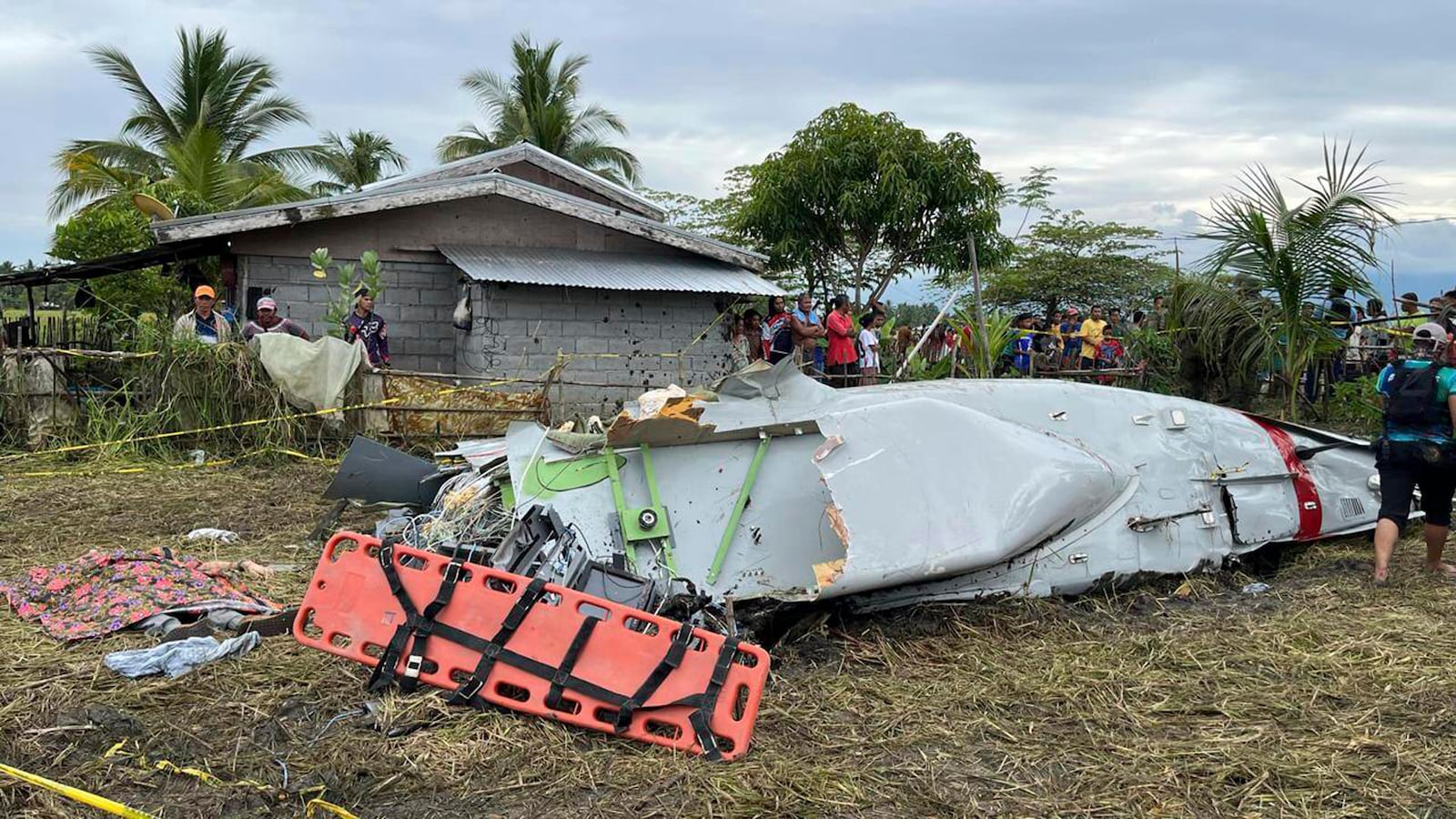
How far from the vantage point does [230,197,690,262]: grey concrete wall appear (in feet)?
45.3

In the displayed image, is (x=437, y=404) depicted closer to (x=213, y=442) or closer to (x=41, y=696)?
(x=213, y=442)

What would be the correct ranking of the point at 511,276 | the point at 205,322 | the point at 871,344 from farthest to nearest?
the point at 871,344 → the point at 511,276 → the point at 205,322

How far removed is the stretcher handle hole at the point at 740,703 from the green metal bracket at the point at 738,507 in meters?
1.36

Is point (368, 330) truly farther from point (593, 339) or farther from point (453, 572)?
point (453, 572)

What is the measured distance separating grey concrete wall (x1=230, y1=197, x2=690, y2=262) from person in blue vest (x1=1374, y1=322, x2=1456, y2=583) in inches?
409

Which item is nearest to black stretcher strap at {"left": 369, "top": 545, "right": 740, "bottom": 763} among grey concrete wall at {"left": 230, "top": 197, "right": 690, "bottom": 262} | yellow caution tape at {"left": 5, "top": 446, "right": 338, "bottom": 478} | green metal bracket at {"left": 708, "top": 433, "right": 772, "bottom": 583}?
green metal bracket at {"left": 708, "top": 433, "right": 772, "bottom": 583}

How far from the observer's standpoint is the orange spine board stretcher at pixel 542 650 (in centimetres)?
411

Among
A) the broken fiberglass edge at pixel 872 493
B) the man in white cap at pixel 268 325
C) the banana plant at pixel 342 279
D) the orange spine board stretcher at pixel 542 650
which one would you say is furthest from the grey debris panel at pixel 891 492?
the banana plant at pixel 342 279

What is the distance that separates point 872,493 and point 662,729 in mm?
1698

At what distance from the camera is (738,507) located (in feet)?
18.5

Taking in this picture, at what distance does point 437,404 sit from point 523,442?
19.4 ft

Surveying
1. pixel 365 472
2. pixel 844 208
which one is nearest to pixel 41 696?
pixel 365 472

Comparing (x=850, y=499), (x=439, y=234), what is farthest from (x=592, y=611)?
(x=439, y=234)

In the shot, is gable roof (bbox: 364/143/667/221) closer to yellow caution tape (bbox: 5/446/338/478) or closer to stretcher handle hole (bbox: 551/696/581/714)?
yellow caution tape (bbox: 5/446/338/478)
